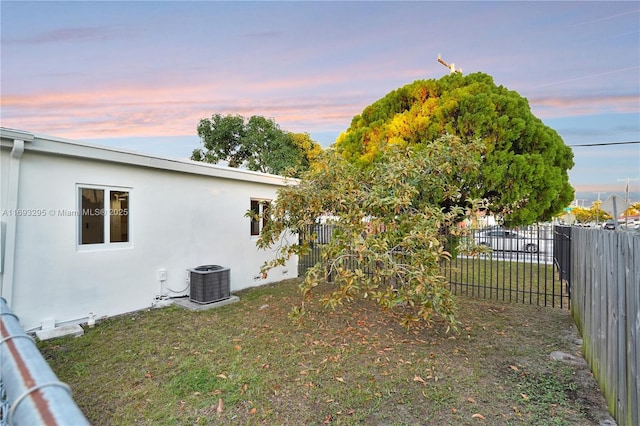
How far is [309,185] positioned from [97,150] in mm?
3591

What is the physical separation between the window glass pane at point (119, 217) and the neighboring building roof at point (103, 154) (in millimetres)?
662

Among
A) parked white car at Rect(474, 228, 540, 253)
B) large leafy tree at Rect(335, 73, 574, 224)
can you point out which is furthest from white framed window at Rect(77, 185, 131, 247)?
parked white car at Rect(474, 228, 540, 253)

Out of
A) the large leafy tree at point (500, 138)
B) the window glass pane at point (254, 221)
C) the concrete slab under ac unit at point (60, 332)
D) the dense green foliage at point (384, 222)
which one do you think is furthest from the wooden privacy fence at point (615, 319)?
the window glass pane at point (254, 221)

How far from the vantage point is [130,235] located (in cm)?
611

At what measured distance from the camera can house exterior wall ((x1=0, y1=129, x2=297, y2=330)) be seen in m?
4.89

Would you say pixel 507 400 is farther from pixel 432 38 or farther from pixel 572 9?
pixel 572 9

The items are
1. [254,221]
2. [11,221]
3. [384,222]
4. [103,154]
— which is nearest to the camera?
[11,221]

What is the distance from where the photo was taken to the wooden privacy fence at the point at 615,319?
7.85 ft

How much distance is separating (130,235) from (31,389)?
20.4 feet

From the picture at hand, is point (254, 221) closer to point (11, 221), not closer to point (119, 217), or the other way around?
point (119, 217)

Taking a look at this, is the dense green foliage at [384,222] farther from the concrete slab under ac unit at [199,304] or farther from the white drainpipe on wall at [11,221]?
the white drainpipe on wall at [11,221]

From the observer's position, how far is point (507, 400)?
3338 millimetres

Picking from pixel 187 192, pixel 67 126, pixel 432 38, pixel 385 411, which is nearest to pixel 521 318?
pixel 385 411

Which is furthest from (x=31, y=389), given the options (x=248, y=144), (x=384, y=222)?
(x=248, y=144)
